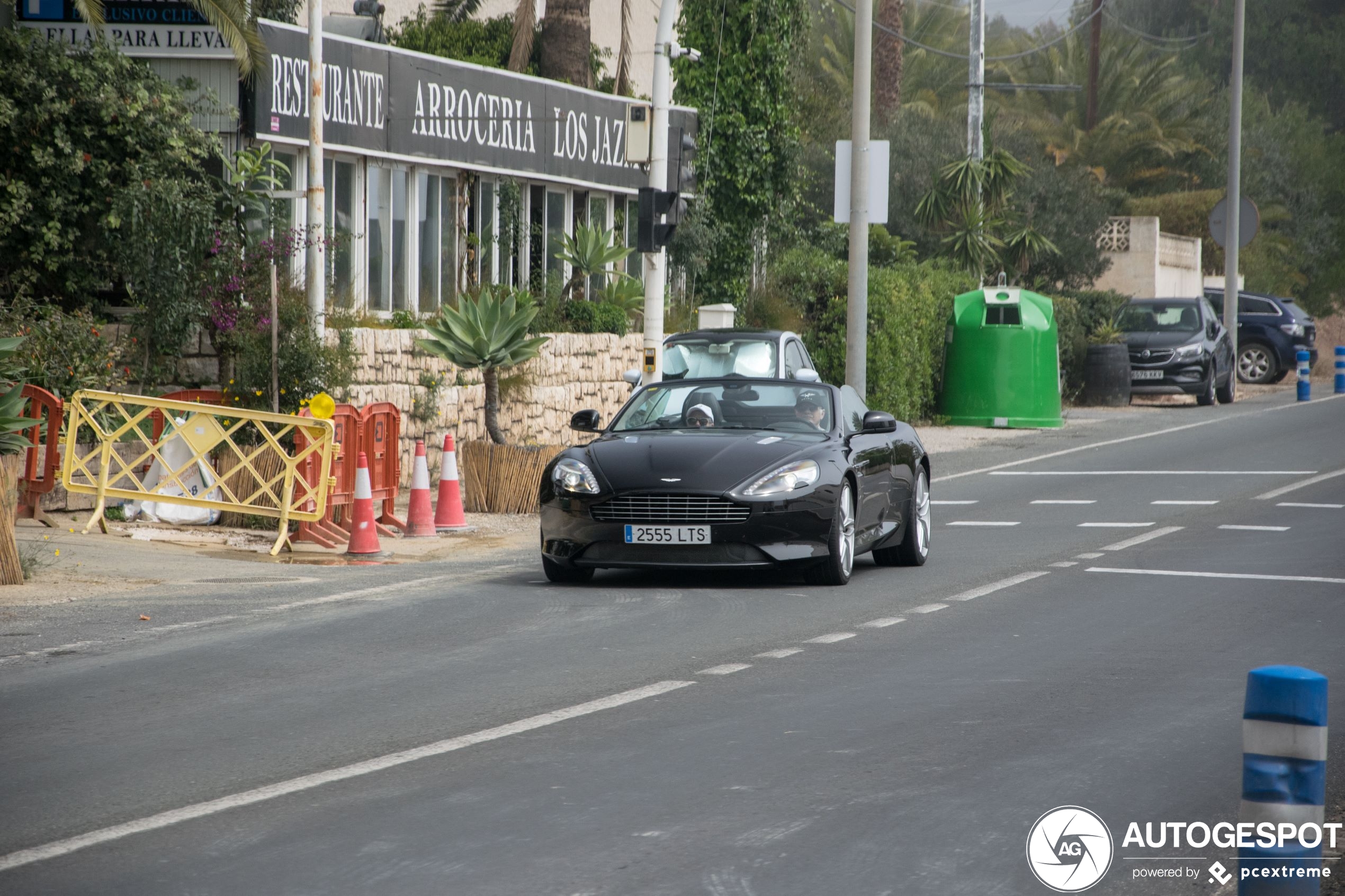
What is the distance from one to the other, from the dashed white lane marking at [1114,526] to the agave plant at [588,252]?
10.9 metres

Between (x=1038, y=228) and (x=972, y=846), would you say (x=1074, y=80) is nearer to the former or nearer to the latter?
(x=1038, y=228)

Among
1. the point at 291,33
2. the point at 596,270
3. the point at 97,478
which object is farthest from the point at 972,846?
the point at 596,270

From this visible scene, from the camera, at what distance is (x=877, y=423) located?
41.2 ft

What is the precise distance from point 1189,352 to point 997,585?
941 inches

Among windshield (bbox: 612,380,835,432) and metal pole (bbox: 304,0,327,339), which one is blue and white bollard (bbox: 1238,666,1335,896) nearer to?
windshield (bbox: 612,380,835,432)

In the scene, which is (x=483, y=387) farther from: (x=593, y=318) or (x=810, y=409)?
(x=810, y=409)

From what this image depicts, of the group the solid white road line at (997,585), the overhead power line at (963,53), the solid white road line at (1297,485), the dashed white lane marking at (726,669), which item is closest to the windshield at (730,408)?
the solid white road line at (997,585)

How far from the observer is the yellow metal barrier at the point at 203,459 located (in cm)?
1394

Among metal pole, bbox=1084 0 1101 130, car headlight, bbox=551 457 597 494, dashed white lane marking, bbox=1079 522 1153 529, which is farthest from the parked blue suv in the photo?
car headlight, bbox=551 457 597 494

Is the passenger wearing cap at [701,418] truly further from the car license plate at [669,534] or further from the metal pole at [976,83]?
the metal pole at [976,83]

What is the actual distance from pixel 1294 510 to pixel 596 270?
1191 cm

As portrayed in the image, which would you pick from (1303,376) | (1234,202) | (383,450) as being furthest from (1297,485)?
(1234,202)

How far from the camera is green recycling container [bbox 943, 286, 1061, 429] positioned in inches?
1142

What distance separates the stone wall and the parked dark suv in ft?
45.1
